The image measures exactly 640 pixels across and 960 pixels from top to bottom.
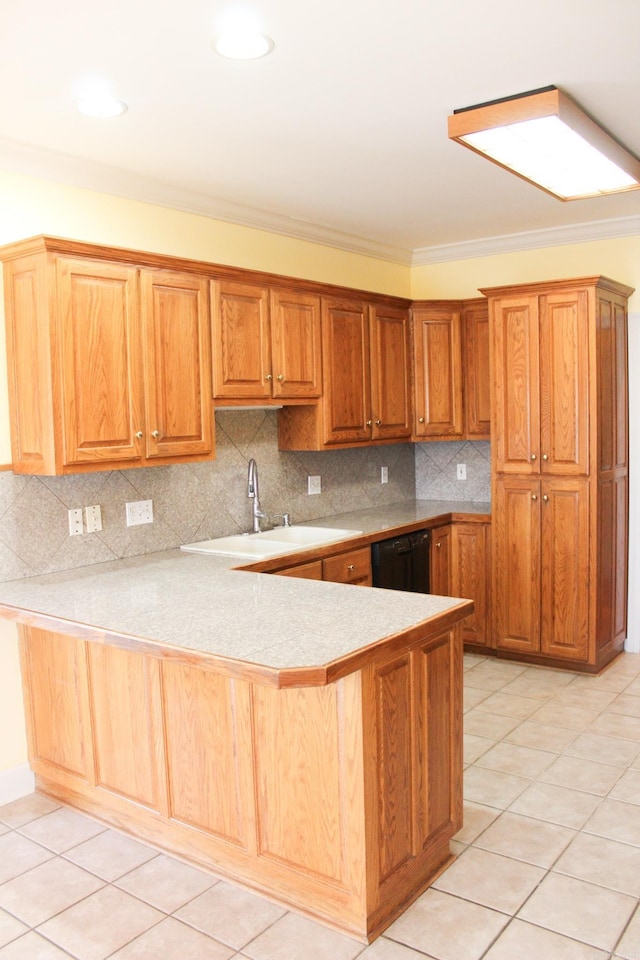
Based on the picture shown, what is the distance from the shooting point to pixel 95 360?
3.10 m

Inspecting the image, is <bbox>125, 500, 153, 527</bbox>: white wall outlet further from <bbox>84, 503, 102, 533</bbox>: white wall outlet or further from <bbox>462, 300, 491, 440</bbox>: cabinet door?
<bbox>462, 300, 491, 440</bbox>: cabinet door

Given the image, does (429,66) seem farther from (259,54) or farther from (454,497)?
(454,497)

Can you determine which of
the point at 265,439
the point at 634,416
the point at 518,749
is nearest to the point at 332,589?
the point at 518,749

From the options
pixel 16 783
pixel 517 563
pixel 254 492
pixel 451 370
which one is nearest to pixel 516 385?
pixel 451 370

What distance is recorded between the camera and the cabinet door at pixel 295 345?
13.2 feet

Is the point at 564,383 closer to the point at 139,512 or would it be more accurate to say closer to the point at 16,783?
the point at 139,512

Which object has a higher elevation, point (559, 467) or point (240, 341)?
point (240, 341)

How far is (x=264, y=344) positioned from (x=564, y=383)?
5.51 ft

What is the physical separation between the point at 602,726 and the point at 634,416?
76.1 inches

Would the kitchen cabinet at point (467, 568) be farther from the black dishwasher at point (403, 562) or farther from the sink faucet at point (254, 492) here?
the sink faucet at point (254, 492)

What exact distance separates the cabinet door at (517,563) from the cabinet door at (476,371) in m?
0.58

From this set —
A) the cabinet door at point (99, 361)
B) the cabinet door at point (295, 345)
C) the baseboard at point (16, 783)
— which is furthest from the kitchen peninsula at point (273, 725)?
the cabinet door at point (295, 345)

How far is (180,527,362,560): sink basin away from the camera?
12.2 feet

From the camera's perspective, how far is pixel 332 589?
113 inches
